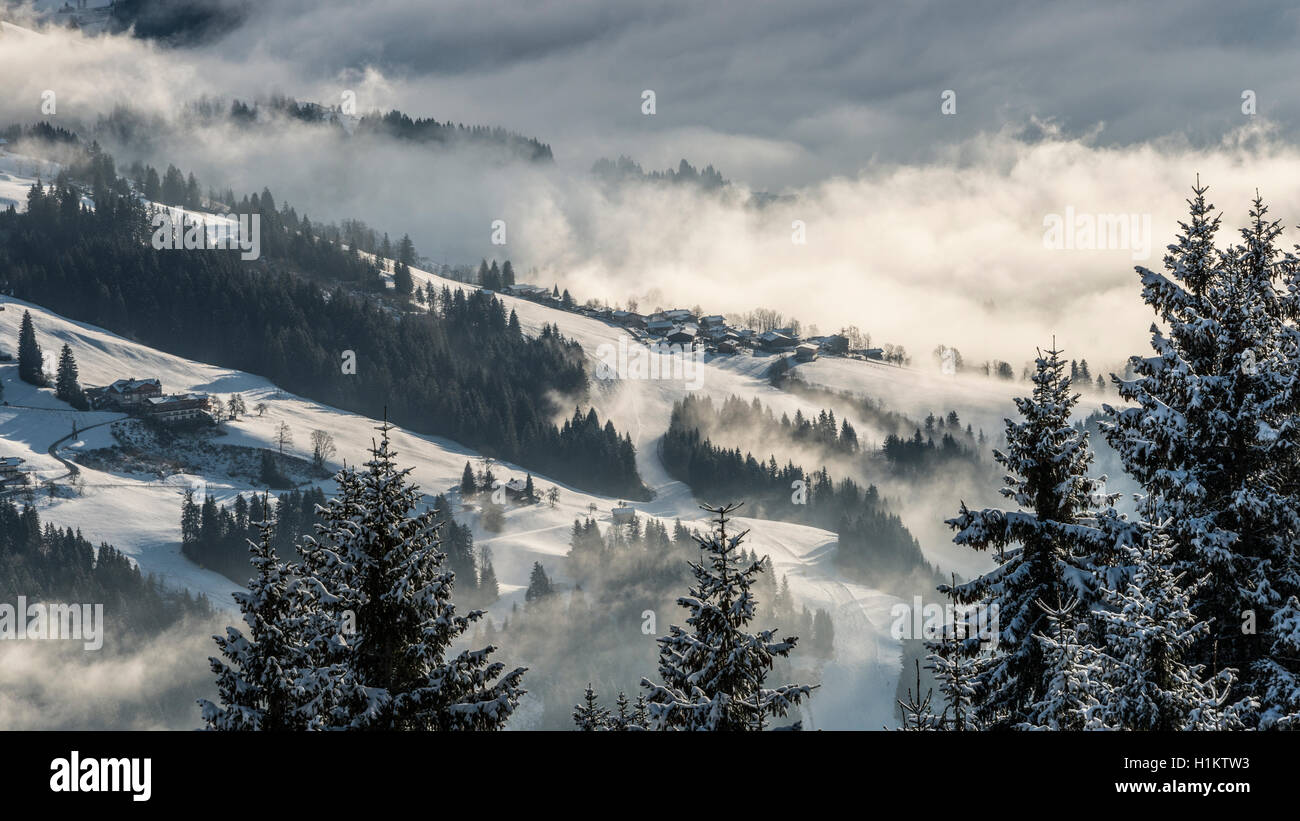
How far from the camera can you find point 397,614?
23250 millimetres

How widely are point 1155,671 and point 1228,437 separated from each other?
7907mm

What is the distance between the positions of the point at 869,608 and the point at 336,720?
154m

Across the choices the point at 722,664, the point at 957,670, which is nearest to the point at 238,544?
the point at 957,670

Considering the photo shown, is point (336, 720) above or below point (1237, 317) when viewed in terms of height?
below

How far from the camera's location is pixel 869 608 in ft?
549

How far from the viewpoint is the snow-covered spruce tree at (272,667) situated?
21.9 metres

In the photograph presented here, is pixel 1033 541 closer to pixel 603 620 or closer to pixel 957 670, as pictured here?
pixel 957 670

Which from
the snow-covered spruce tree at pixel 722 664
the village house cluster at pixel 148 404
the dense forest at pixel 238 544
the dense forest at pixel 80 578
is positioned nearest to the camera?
the snow-covered spruce tree at pixel 722 664

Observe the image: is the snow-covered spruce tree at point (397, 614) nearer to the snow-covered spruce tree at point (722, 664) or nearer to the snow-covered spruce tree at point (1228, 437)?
the snow-covered spruce tree at point (722, 664)

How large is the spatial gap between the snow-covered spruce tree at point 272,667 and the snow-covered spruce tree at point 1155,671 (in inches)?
627

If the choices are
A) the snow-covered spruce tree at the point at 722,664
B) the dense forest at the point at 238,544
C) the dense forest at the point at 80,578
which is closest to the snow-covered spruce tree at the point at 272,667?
the snow-covered spruce tree at the point at 722,664

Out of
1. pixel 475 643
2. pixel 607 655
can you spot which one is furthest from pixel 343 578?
pixel 607 655
